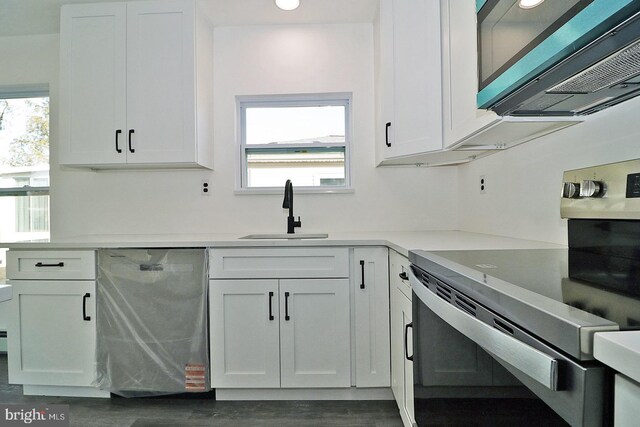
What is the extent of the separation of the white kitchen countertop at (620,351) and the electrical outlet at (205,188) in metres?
2.35

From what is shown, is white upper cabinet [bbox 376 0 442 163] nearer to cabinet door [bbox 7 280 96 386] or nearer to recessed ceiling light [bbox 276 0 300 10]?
recessed ceiling light [bbox 276 0 300 10]

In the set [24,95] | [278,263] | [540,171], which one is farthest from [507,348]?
[24,95]

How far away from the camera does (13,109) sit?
2.62m

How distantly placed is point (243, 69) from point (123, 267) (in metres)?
1.55

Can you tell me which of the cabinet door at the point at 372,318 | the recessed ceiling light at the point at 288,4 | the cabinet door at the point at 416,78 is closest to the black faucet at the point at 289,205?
the cabinet door at the point at 372,318

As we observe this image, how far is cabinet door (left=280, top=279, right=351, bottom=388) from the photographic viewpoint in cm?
182

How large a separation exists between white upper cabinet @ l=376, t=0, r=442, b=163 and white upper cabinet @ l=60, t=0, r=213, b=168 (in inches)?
46.4

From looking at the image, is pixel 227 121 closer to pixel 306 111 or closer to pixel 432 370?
pixel 306 111

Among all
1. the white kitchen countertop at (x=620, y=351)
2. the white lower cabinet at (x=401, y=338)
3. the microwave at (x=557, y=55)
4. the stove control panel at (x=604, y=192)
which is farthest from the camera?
the white lower cabinet at (x=401, y=338)

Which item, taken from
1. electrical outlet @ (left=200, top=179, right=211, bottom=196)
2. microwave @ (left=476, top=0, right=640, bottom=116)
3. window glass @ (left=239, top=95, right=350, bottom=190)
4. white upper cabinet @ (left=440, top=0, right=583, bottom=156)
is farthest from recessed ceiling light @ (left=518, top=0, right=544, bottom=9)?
electrical outlet @ (left=200, top=179, right=211, bottom=196)

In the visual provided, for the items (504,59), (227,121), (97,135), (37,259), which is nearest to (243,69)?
(227,121)

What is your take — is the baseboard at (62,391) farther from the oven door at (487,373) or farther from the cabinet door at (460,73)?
the cabinet door at (460,73)

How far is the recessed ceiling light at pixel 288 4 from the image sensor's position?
2.13 meters

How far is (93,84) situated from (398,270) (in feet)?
7.12
